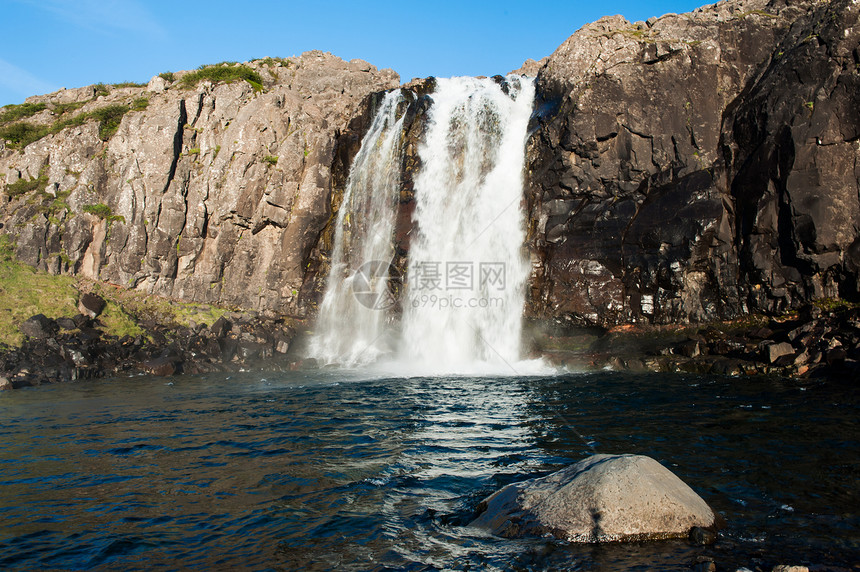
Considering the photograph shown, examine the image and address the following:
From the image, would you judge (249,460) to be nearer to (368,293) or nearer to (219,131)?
(368,293)

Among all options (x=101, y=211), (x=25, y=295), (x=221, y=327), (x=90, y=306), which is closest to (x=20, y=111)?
(x=101, y=211)

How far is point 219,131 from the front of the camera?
108 ft

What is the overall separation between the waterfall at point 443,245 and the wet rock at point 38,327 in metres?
11.4

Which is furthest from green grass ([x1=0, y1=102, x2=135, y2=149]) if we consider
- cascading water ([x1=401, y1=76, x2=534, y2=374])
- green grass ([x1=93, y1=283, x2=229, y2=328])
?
cascading water ([x1=401, y1=76, x2=534, y2=374])

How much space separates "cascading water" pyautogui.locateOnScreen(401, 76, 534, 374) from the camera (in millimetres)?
23797

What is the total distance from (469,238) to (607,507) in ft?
63.6

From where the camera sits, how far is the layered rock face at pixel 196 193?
29922mm

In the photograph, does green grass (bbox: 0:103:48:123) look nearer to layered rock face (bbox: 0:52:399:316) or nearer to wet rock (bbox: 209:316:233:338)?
layered rock face (bbox: 0:52:399:316)

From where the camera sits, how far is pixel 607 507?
6.23 meters

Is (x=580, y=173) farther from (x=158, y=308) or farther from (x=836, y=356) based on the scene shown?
(x=158, y=308)

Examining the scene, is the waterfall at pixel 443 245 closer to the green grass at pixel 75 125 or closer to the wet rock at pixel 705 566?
the wet rock at pixel 705 566

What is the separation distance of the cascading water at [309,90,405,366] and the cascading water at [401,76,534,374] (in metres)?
1.57

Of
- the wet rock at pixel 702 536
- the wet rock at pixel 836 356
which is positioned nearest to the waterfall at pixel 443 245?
the wet rock at pixel 836 356

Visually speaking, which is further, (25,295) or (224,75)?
(224,75)
